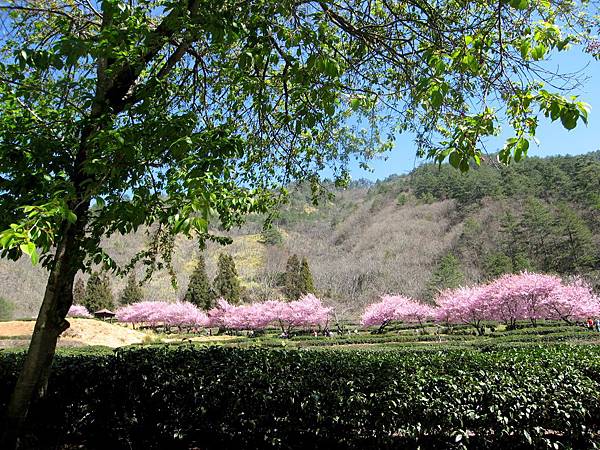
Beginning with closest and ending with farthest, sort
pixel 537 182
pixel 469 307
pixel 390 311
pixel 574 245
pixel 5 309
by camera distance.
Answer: pixel 469 307 < pixel 390 311 < pixel 574 245 < pixel 5 309 < pixel 537 182

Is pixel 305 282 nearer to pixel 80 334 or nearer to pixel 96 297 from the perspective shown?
pixel 96 297

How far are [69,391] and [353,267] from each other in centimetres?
5870

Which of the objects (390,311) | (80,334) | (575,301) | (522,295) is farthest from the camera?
(390,311)

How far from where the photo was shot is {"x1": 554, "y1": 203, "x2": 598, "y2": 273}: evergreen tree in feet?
131

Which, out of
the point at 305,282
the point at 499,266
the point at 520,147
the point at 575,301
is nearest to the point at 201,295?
the point at 305,282

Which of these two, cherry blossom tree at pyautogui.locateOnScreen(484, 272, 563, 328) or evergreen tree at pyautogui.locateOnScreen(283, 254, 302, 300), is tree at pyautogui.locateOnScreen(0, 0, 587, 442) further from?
evergreen tree at pyautogui.locateOnScreen(283, 254, 302, 300)

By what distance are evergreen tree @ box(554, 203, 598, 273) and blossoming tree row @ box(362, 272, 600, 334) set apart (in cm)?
999

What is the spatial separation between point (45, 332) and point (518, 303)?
3134cm

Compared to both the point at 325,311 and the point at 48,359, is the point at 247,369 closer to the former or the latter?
the point at 48,359

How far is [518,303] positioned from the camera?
2961cm

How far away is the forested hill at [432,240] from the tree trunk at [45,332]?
2110 centimetres

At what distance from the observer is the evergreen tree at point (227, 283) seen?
1978 inches

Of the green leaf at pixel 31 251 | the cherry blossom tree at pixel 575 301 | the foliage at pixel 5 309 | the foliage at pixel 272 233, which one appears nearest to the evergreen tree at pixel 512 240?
the cherry blossom tree at pixel 575 301

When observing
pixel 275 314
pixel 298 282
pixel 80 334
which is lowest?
pixel 80 334
